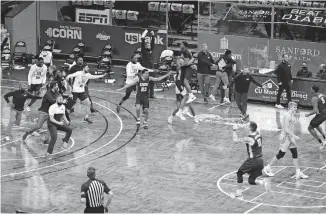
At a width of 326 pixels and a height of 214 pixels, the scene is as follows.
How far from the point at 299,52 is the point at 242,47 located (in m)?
2.64

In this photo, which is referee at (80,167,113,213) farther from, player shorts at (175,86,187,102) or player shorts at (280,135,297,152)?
player shorts at (175,86,187,102)

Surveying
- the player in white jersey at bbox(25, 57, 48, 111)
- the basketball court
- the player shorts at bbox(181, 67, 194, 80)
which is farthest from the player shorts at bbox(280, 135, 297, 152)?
the player in white jersey at bbox(25, 57, 48, 111)

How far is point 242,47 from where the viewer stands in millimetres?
39469

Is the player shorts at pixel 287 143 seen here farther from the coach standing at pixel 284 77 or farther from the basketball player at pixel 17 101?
the coach standing at pixel 284 77

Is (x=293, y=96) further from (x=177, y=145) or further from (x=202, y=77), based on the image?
(x=177, y=145)

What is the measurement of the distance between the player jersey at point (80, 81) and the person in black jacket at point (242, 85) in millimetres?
5418

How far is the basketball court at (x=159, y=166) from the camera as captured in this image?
945 inches

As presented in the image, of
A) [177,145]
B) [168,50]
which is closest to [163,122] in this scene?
[177,145]

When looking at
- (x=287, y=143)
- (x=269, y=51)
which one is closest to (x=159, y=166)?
(x=287, y=143)

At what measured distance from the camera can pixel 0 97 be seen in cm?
3684

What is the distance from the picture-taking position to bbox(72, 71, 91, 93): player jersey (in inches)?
1261

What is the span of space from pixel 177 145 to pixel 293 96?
7.77 meters

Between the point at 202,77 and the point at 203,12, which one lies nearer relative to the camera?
the point at 202,77

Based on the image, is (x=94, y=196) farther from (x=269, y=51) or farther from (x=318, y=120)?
(x=269, y=51)
